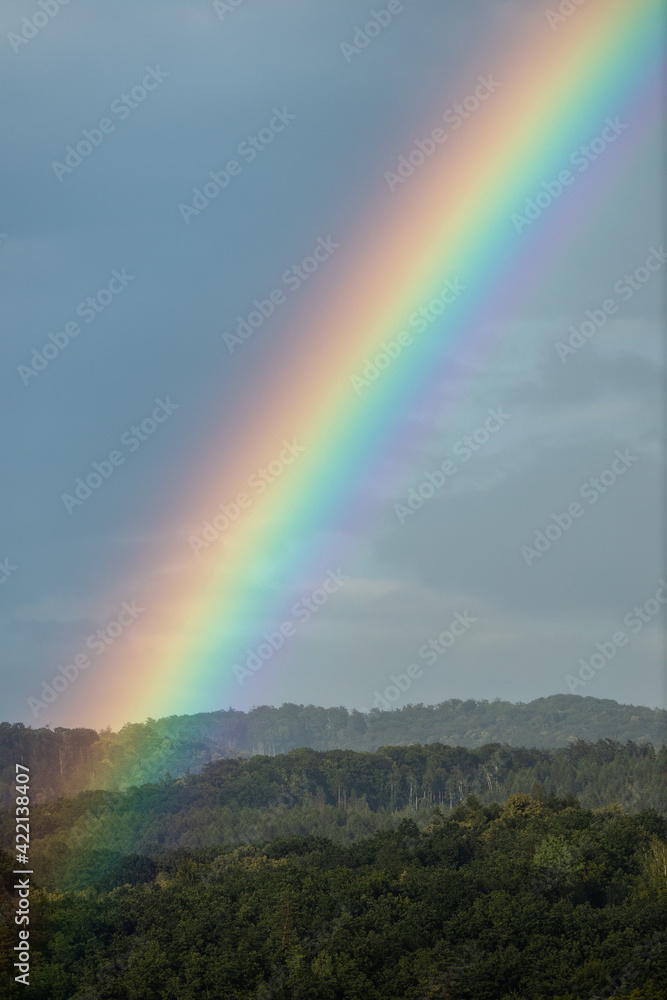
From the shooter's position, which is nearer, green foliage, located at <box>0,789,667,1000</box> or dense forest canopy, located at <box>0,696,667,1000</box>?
green foliage, located at <box>0,789,667,1000</box>

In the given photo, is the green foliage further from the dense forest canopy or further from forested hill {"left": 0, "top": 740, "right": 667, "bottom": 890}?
forested hill {"left": 0, "top": 740, "right": 667, "bottom": 890}

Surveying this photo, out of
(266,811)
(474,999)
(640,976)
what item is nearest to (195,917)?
(474,999)

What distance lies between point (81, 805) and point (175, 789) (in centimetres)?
1855

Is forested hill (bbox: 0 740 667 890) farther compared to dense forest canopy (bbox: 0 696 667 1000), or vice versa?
forested hill (bbox: 0 740 667 890)

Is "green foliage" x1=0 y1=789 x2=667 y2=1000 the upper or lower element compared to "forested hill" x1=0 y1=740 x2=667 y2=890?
lower

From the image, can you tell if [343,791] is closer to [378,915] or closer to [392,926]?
[378,915]

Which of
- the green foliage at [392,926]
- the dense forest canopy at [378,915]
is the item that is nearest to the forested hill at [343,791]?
the dense forest canopy at [378,915]

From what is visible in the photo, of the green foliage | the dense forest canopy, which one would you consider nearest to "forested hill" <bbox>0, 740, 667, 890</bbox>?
the dense forest canopy

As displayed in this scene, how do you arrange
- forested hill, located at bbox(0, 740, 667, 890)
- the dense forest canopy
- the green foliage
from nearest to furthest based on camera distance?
the green foliage → the dense forest canopy → forested hill, located at bbox(0, 740, 667, 890)

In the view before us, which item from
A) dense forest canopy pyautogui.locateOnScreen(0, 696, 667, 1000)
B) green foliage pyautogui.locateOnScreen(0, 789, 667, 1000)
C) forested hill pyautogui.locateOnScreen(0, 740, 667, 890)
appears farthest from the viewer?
forested hill pyautogui.locateOnScreen(0, 740, 667, 890)

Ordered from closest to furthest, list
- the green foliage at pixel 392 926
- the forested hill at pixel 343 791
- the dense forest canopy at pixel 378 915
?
the green foliage at pixel 392 926 → the dense forest canopy at pixel 378 915 → the forested hill at pixel 343 791

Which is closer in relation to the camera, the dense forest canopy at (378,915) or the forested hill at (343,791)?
the dense forest canopy at (378,915)

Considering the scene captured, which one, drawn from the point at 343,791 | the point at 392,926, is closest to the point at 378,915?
the point at 392,926

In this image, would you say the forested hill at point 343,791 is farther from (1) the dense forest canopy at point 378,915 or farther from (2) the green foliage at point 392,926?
(2) the green foliage at point 392,926
